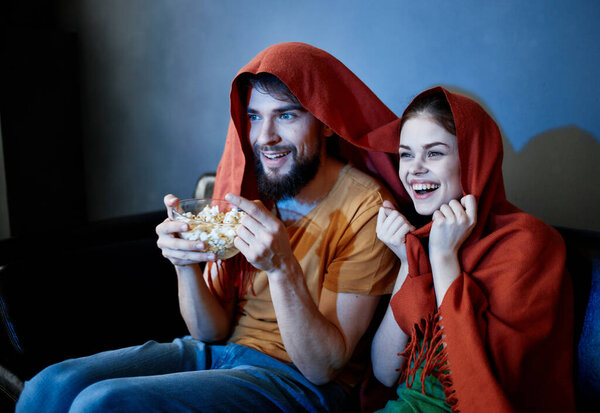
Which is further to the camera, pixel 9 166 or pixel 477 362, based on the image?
pixel 9 166

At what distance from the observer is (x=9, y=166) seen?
8.96 feet

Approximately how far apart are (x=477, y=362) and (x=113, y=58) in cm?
287

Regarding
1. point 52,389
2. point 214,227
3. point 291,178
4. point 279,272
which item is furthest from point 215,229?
point 52,389

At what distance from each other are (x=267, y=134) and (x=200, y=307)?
1.69 ft

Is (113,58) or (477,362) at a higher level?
(113,58)

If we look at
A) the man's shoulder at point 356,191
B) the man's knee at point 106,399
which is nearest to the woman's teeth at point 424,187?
the man's shoulder at point 356,191

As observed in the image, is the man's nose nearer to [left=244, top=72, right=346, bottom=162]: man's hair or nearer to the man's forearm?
[left=244, top=72, right=346, bottom=162]: man's hair

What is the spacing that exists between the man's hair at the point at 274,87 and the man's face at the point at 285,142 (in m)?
0.01

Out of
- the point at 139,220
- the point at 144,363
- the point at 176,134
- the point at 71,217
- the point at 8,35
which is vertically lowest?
the point at 71,217

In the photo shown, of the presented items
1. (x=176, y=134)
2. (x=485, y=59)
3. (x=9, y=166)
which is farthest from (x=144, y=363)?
(x=9, y=166)

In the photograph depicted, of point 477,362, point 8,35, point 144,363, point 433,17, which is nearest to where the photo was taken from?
point 477,362

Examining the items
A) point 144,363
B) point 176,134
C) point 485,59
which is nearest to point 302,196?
point 144,363

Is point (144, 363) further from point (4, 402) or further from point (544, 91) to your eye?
point (544, 91)

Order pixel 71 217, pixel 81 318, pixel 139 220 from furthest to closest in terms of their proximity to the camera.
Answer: pixel 71 217 → pixel 139 220 → pixel 81 318
